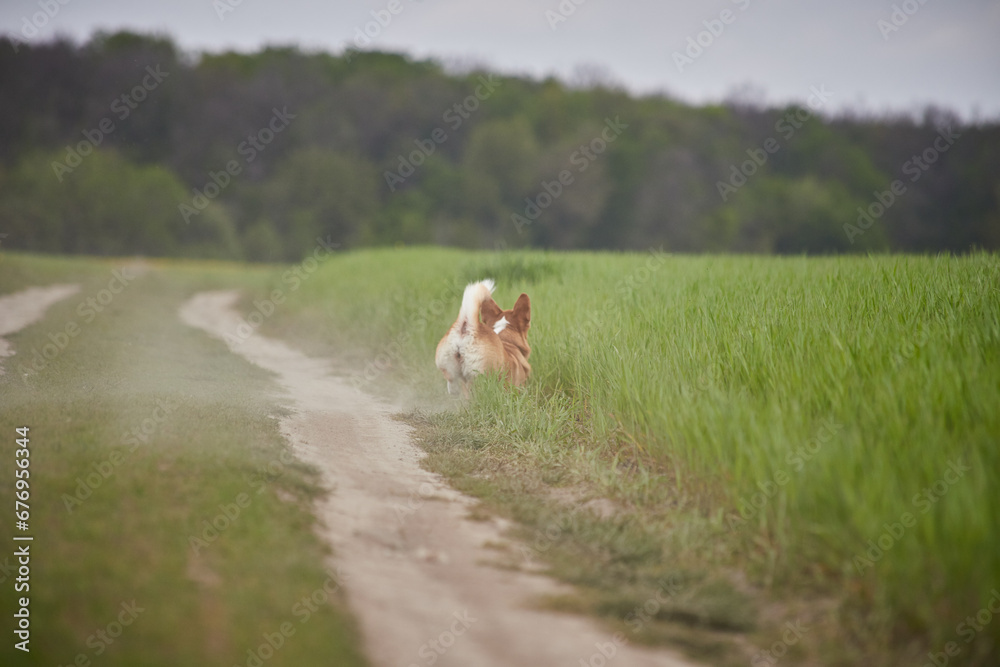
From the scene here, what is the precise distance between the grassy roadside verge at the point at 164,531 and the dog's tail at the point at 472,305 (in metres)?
1.73

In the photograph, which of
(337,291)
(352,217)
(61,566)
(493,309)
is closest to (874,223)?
(352,217)

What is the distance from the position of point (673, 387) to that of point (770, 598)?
1.79 metres

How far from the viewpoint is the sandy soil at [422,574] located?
110 inches

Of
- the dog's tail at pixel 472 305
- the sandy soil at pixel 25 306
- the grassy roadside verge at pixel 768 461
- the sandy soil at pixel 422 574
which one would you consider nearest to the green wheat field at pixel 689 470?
the grassy roadside verge at pixel 768 461

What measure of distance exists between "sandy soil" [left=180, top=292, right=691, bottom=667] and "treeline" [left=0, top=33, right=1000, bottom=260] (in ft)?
121

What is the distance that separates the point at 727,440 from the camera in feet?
13.1

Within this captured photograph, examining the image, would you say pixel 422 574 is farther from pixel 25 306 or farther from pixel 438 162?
pixel 438 162

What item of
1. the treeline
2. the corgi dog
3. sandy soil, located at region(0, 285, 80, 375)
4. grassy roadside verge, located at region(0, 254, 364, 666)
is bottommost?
sandy soil, located at region(0, 285, 80, 375)

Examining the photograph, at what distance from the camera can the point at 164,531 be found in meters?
3.31

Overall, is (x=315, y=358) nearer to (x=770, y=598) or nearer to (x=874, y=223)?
(x=770, y=598)

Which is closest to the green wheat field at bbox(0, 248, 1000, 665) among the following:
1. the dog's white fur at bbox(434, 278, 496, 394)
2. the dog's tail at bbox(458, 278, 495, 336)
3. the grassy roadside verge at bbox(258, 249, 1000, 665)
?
the grassy roadside verge at bbox(258, 249, 1000, 665)

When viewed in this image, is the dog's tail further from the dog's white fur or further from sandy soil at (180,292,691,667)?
sandy soil at (180,292,691,667)

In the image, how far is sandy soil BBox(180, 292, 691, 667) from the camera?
2.79 m

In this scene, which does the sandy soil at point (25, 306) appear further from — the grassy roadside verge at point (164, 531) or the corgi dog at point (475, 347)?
the corgi dog at point (475, 347)
